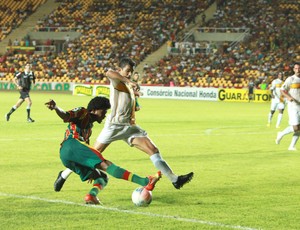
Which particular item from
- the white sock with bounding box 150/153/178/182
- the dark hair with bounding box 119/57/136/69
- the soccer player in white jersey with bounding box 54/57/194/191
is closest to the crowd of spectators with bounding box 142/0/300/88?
the soccer player in white jersey with bounding box 54/57/194/191

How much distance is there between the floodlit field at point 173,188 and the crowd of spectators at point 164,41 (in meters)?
32.6

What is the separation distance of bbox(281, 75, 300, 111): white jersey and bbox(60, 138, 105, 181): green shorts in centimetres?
976

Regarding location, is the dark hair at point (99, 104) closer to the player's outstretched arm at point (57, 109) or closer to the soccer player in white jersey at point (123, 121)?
the player's outstretched arm at point (57, 109)

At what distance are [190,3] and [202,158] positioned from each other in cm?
5165

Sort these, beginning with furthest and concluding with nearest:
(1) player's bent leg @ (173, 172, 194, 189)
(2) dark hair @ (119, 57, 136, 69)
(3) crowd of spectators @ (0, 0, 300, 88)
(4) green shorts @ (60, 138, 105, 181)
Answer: (3) crowd of spectators @ (0, 0, 300, 88) → (2) dark hair @ (119, 57, 136, 69) → (1) player's bent leg @ (173, 172, 194, 189) → (4) green shorts @ (60, 138, 105, 181)

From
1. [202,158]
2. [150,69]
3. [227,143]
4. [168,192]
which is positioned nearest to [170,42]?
[150,69]

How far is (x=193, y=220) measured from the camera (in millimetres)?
9070

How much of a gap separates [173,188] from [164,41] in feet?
173

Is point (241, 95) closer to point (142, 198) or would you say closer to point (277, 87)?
point (277, 87)

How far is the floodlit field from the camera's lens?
9.05 m

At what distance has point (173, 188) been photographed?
12.1 metres

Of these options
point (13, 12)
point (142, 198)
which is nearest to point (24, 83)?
point (142, 198)

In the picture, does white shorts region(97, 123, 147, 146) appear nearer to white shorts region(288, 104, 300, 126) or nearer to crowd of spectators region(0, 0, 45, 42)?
white shorts region(288, 104, 300, 126)

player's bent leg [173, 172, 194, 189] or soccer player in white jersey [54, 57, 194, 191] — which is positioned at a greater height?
soccer player in white jersey [54, 57, 194, 191]
